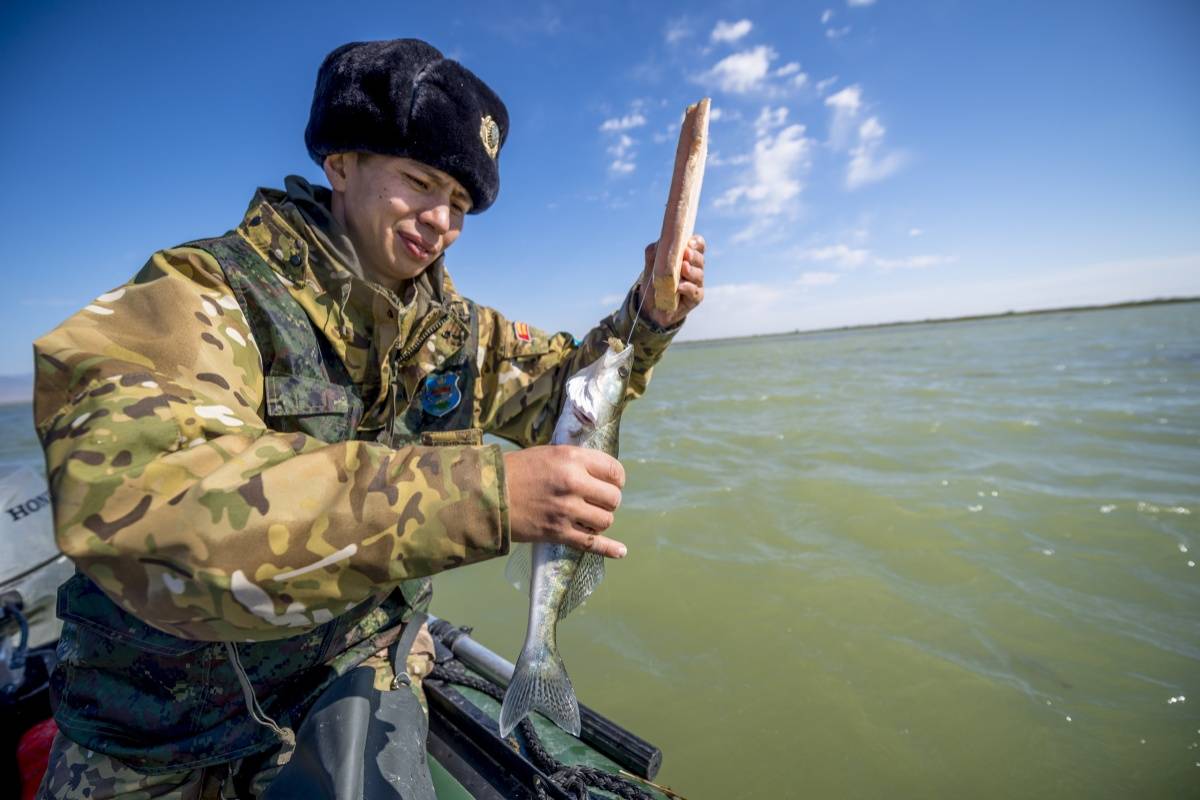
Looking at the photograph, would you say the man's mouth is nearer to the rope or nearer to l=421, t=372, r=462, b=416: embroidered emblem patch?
l=421, t=372, r=462, b=416: embroidered emblem patch

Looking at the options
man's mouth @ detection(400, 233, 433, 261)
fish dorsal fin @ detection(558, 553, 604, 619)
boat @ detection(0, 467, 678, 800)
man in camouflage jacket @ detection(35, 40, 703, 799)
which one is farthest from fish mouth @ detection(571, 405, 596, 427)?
boat @ detection(0, 467, 678, 800)

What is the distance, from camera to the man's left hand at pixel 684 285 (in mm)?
2719

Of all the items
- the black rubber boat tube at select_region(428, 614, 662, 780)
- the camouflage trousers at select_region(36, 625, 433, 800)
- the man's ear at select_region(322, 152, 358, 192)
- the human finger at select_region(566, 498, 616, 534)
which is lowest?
the black rubber boat tube at select_region(428, 614, 662, 780)

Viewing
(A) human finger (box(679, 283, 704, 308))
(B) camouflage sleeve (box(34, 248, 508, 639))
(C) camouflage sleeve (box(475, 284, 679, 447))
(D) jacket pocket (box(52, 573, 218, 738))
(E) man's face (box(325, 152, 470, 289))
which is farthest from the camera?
(C) camouflage sleeve (box(475, 284, 679, 447))

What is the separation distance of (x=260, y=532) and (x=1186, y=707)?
596cm

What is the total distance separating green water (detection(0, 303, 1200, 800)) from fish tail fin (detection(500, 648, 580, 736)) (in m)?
2.10

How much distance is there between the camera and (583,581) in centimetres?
245

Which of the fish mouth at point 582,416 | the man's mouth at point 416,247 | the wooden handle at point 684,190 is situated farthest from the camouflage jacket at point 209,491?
the wooden handle at point 684,190

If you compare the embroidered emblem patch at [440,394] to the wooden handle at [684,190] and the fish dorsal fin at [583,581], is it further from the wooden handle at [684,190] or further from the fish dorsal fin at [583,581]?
the wooden handle at [684,190]

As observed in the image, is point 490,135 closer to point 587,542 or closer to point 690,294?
point 690,294

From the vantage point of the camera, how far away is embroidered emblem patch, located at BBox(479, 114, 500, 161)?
2.81 metres

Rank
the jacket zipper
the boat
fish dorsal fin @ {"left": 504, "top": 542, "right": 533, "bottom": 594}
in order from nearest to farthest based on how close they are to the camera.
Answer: the boat, fish dorsal fin @ {"left": 504, "top": 542, "right": 533, "bottom": 594}, the jacket zipper

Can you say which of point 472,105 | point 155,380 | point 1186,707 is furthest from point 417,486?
point 1186,707

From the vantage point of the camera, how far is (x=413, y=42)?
269 centimetres
